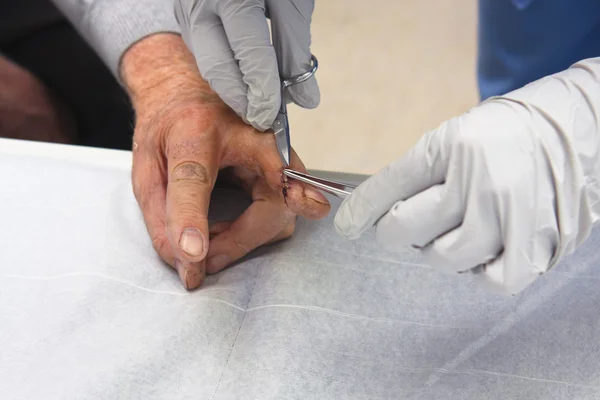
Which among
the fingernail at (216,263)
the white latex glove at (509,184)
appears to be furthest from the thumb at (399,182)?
the fingernail at (216,263)

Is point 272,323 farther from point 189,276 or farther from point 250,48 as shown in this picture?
point 250,48

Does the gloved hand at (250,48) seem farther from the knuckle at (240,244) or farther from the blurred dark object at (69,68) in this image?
the blurred dark object at (69,68)

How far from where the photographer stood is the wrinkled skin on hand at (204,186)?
2.59 feet

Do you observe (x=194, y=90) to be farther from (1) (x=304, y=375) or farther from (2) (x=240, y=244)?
(1) (x=304, y=375)

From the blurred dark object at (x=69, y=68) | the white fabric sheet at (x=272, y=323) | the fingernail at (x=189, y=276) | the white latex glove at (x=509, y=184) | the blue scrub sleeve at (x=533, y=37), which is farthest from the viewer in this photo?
the blurred dark object at (x=69, y=68)

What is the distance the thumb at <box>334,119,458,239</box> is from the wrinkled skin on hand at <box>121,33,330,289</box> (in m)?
0.13

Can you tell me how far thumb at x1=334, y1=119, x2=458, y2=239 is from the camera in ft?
1.93

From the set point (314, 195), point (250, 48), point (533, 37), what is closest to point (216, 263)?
point (314, 195)

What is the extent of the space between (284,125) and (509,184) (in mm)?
407

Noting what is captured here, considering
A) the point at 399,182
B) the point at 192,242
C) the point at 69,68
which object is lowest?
the point at 69,68

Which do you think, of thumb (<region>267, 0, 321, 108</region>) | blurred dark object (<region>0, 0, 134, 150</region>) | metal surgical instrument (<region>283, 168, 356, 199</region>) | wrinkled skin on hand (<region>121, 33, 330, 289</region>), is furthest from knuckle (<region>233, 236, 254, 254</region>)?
blurred dark object (<region>0, 0, 134, 150</region>)

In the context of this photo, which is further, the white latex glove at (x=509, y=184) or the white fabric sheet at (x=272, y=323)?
the white fabric sheet at (x=272, y=323)

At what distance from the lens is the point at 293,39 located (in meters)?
0.85

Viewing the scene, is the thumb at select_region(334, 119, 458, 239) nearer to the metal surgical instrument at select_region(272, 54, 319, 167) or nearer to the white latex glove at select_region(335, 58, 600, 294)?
the white latex glove at select_region(335, 58, 600, 294)
